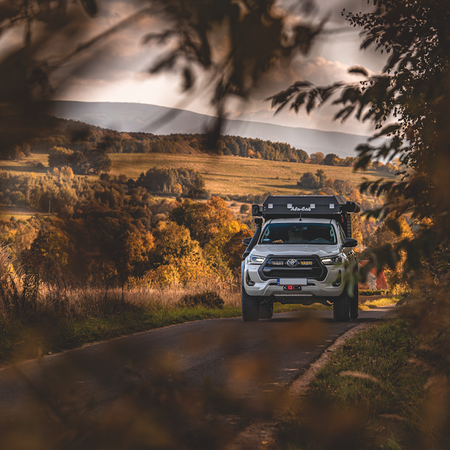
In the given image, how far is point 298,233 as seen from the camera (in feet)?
33.4

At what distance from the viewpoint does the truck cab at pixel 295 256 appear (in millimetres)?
8586

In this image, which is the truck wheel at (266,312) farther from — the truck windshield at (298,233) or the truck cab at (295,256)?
the truck windshield at (298,233)

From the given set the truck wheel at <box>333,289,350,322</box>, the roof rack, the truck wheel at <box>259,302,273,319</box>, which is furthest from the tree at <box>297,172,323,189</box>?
the truck wheel at <box>259,302,273,319</box>

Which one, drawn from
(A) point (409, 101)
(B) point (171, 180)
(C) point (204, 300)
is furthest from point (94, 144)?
(C) point (204, 300)

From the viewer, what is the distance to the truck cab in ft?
28.2

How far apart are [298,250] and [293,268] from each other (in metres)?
0.39

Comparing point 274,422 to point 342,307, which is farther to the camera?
point 342,307

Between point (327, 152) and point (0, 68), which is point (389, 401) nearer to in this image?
point (327, 152)

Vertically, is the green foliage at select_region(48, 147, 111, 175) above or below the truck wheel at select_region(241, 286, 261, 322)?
above

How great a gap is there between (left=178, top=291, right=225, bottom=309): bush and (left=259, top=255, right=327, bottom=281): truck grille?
5.96 m

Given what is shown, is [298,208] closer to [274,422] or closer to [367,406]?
[367,406]

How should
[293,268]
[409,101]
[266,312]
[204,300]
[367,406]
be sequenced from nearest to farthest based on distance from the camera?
[409,101], [367,406], [293,268], [266,312], [204,300]

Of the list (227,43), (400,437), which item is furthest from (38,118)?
(400,437)

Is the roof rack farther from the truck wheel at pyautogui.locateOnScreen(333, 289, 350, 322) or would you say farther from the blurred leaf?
the blurred leaf
